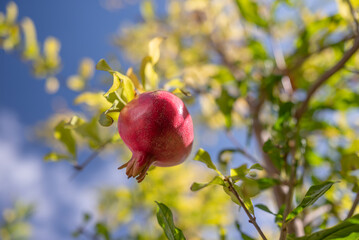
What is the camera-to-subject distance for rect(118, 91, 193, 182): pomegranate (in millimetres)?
324

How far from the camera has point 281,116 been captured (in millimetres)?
552

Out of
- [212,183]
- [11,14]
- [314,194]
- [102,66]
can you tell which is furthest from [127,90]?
[11,14]

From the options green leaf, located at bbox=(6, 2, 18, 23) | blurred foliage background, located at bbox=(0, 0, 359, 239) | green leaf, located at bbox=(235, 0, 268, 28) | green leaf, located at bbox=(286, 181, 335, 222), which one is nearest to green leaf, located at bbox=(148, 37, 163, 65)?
blurred foliage background, located at bbox=(0, 0, 359, 239)

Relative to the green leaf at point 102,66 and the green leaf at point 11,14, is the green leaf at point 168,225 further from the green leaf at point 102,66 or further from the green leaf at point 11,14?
the green leaf at point 11,14

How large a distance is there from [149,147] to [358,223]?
0.26m

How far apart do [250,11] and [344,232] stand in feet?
2.13

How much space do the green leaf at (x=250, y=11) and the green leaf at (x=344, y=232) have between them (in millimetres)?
633

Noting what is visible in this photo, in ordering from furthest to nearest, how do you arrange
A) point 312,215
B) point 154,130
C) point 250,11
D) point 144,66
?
point 250,11 < point 312,215 < point 144,66 < point 154,130

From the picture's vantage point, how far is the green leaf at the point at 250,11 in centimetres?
79

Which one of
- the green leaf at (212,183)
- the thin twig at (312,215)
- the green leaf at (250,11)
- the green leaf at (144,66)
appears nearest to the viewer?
the green leaf at (212,183)

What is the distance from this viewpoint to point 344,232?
0.33 metres

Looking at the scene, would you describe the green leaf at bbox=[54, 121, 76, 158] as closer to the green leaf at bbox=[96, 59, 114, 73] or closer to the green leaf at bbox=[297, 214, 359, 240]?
the green leaf at bbox=[96, 59, 114, 73]

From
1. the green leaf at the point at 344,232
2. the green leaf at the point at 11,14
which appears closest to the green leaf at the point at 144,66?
the green leaf at the point at 344,232

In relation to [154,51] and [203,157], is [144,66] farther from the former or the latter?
[203,157]
